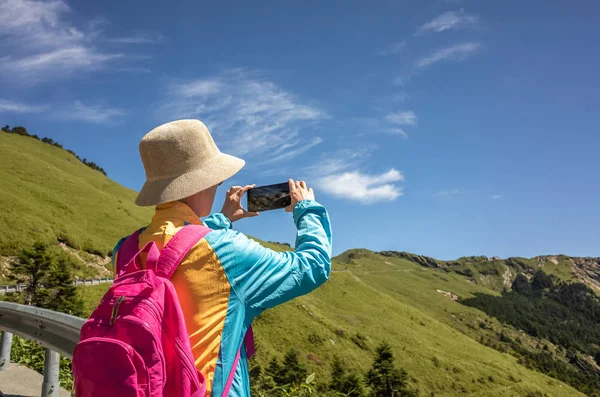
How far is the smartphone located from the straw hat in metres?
0.45

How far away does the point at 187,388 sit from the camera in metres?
1.98

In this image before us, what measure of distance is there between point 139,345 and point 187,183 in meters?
0.85

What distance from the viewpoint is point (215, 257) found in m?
2.18

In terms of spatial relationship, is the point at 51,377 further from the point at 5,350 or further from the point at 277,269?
the point at 277,269

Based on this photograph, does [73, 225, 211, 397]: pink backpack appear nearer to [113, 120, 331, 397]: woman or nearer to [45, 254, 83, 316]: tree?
[113, 120, 331, 397]: woman

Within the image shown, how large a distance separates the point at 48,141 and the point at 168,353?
15641 centimetres

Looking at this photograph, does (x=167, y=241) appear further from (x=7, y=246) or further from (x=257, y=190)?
(x=7, y=246)

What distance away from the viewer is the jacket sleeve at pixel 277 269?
222 centimetres

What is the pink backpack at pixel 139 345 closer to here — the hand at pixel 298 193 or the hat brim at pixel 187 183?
the hat brim at pixel 187 183

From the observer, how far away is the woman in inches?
84.5

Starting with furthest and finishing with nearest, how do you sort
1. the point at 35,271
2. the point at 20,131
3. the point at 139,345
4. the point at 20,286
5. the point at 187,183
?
the point at 20,131
the point at 20,286
the point at 35,271
the point at 187,183
the point at 139,345

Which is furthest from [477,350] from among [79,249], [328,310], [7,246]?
[7,246]

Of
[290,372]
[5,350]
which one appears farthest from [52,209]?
[5,350]

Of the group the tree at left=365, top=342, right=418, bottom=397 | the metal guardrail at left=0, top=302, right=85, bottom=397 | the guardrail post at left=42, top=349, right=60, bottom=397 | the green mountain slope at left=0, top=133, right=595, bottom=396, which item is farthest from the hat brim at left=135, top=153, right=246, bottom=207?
the tree at left=365, top=342, right=418, bottom=397
